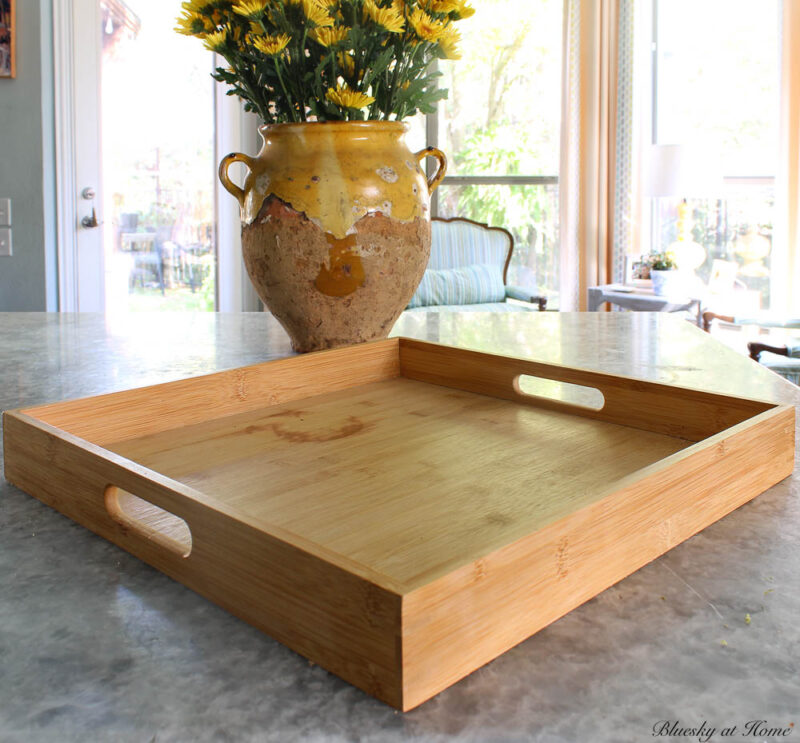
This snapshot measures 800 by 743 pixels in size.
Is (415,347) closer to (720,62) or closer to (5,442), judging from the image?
(5,442)

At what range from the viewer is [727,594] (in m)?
0.52

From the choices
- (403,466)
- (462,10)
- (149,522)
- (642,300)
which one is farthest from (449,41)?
(642,300)

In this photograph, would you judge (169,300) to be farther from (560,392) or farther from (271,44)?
(560,392)

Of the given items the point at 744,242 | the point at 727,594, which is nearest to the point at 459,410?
the point at 727,594

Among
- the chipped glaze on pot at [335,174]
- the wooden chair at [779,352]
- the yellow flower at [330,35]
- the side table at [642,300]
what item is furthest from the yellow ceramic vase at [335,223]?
the side table at [642,300]

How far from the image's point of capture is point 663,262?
15.0 ft

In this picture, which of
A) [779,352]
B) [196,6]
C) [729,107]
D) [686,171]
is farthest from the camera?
[729,107]

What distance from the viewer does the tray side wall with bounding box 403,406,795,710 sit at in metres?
0.40

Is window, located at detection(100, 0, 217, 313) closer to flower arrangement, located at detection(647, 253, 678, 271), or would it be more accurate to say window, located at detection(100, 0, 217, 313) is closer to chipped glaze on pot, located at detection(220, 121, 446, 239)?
flower arrangement, located at detection(647, 253, 678, 271)

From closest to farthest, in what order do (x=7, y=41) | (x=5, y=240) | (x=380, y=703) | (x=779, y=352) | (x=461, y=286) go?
(x=380, y=703)
(x=779, y=352)
(x=7, y=41)
(x=5, y=240)
(x=461, y=286)

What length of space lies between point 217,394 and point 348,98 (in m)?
0.46

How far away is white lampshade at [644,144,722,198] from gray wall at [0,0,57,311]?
299 cm

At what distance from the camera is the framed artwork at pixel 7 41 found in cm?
372

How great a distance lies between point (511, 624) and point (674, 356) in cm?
99
